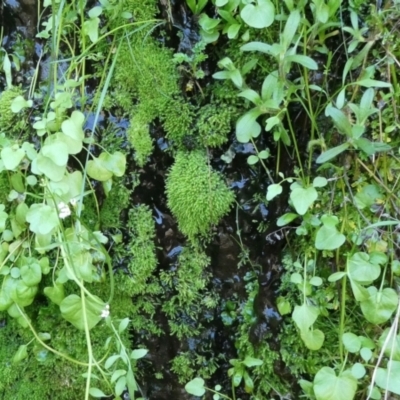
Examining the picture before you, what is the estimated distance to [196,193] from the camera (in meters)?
0.97

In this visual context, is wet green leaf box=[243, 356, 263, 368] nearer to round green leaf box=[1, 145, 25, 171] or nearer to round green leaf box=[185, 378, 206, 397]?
round green leaf box=[185, 378, 206, 397]

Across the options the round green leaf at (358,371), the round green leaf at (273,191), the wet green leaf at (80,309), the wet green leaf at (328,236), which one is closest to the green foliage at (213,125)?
the round green leaf at (273,191)

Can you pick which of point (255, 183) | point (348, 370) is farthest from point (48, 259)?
point (348, 370)

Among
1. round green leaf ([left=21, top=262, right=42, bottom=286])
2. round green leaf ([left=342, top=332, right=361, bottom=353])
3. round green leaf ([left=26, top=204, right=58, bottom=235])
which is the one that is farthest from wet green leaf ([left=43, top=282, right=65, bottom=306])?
round green leaf ([left=342, top=332, right=361, bottom=353])

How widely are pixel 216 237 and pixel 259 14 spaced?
453 millimetres

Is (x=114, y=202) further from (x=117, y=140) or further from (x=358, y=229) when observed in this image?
(x=358, y=229)

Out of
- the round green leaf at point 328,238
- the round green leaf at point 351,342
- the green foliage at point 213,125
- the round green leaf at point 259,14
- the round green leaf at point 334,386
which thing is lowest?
the round green leaf at point 334,386

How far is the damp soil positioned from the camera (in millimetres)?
969

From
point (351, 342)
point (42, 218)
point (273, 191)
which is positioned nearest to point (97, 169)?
point (42, 218)

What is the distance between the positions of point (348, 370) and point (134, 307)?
470mm

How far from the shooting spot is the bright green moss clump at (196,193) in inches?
38.2

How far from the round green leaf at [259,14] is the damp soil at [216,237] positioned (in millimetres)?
164

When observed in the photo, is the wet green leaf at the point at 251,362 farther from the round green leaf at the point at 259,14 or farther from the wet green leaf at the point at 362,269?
the round green leaf at the point at 259,14

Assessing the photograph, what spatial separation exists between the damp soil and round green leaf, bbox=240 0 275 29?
164 millimetres
